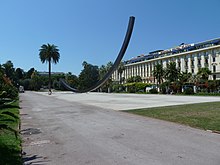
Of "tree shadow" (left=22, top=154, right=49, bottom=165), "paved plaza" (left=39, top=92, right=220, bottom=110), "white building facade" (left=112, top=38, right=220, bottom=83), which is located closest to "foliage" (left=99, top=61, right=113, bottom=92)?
"paved plaza" (left=39, top=92, right=220, bottom=110)

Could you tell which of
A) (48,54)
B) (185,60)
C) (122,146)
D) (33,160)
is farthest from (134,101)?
(185,60)

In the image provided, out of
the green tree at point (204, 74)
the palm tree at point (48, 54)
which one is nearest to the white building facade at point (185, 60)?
the green tree at point (204, 74)

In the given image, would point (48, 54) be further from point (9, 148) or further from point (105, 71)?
point (9, 148)

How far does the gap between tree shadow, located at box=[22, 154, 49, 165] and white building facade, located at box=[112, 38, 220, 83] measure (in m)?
68.9

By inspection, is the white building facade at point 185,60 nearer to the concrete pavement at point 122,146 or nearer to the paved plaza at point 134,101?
the paved plaza at point 134,101

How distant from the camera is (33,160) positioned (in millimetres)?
5719

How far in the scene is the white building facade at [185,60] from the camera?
8479cm

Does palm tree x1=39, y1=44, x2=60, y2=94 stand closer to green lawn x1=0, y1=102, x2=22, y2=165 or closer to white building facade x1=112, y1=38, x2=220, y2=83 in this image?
white building facade x1=112, y1=38, x2=220, y2=83

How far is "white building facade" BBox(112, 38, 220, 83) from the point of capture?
84787 millimetres

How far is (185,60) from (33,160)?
9769 cm

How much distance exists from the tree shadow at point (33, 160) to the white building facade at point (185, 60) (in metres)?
68.9

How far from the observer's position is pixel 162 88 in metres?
79.6

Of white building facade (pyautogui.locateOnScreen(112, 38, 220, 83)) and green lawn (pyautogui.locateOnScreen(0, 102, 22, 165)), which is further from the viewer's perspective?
white building facade (pyautogui.locateOnScreen(112, 38, 220, 83))

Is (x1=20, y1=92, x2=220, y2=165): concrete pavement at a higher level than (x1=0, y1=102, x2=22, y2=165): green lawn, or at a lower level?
lower
